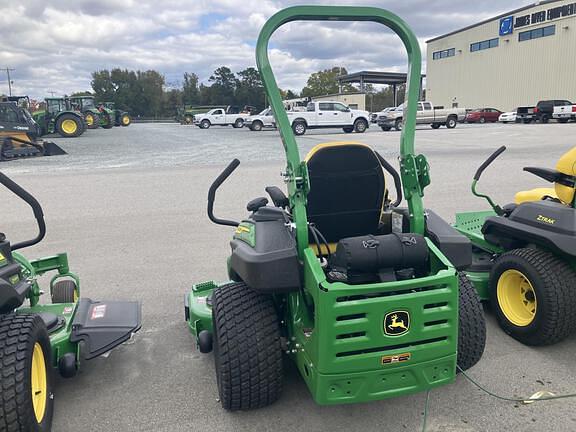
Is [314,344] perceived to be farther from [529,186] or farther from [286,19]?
[529,186]

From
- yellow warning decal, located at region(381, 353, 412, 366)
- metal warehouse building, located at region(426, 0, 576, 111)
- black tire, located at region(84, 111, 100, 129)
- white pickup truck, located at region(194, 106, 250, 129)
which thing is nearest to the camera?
yellow warning decal, located at region(381, 353, 412, 366)

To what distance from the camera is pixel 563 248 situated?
10.5 ft

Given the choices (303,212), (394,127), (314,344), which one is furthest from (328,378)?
(394,127)

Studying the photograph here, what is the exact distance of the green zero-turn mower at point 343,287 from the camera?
90.0 inches

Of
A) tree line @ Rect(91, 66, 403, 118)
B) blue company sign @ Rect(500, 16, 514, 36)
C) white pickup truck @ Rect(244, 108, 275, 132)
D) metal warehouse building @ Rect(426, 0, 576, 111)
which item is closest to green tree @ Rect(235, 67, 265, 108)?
tree line @ Rect(91, 66, 403, 118)

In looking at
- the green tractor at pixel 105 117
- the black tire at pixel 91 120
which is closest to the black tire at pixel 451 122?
the black tire at pixel 91 120

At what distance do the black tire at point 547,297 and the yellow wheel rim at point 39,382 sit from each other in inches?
119

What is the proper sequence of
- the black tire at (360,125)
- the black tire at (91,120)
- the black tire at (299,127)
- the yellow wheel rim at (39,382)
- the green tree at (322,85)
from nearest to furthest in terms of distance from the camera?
the yellow wheel rim at (39,382) → the black tire at (299,127) → the black tire at (360,125) → the black tire at (91,120) → the green tree at (322,85)

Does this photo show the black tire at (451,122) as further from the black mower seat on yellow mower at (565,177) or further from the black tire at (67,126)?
the black mower seat on yellow mower at (565,177)

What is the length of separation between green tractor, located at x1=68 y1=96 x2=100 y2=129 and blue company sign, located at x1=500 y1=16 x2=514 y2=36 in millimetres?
37000

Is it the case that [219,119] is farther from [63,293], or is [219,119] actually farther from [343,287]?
[343,287]

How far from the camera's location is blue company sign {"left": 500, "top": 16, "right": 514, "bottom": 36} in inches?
1797

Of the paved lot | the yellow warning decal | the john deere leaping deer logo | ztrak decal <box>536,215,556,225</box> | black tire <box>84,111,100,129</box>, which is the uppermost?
black tire <box>84,111,100,129</box>

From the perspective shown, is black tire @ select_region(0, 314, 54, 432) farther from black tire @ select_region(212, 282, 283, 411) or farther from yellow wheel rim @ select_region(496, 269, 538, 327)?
yellow wheel rim @ select_region(496, 269, 538, 327)
